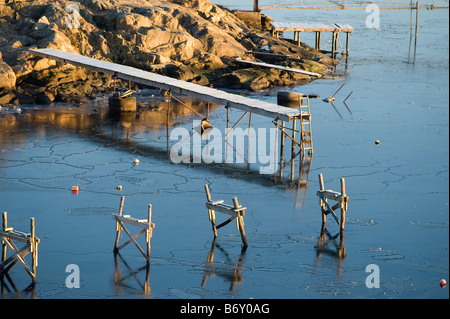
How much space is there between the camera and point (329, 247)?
2302cm

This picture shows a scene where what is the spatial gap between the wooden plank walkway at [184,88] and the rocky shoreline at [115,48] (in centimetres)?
196

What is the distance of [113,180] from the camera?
29562 mm

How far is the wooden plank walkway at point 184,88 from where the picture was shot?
32.1 metres

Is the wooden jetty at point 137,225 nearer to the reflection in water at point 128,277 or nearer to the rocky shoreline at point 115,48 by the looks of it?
the reflection in water at point 128,277

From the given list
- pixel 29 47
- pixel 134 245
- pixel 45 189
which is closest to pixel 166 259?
pixel 134 245

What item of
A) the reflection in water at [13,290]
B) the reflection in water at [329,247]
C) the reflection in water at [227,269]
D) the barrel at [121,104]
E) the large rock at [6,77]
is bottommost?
the reflection in water at [13,290]

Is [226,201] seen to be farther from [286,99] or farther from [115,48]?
[115,48]

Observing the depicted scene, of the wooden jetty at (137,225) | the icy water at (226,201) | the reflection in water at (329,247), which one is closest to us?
the icy water at (226,201)

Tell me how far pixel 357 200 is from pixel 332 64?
36.8 metres

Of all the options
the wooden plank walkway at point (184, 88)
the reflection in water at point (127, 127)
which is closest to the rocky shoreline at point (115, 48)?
the wooden plank walkway at point (184, 88)

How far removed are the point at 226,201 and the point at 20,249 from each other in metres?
8.79

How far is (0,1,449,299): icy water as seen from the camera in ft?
67.0

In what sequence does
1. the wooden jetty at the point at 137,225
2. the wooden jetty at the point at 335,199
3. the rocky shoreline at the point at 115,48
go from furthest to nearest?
the rocky shoreline at the point at 115,48
the wooden jetty at the point at 335,199
the wooden jetty at the point at 137,225

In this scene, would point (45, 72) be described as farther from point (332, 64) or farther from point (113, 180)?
point (332, 64)
